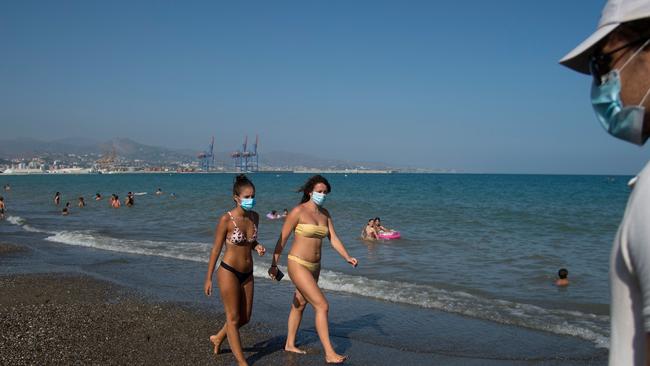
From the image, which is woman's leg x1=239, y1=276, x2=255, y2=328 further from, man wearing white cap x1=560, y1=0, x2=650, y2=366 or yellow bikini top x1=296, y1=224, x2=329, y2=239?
man wearing white cap x1=560, y1=0, x2=650, y2=366

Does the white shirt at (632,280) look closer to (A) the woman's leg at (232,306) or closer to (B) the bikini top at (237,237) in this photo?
(A) the woman's leg at (232,306)

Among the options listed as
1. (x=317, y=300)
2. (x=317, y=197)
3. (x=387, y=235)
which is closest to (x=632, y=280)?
(x=317, y=300)

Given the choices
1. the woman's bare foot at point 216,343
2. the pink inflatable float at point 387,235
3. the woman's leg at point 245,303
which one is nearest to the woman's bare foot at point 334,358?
the woman's leg at point 245,303

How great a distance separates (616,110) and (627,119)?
5 cm

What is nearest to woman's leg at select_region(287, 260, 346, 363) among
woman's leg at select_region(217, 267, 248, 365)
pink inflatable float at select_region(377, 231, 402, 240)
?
woman's leg at select_region(217, 267, 248, 365)

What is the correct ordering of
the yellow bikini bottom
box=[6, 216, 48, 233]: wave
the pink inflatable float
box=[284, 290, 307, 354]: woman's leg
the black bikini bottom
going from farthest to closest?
box=[6, 216, 48, 233]: wave
the pink inflatable float
box=[284, 290, 307, 354]: woman's leg
the yellow bikini bottom
the black bikini bottom

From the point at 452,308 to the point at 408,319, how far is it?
3.75ft

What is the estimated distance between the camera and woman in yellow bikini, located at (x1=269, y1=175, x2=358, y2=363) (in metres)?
6.64

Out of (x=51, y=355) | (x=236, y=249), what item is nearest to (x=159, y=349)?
(x=51, y=355)

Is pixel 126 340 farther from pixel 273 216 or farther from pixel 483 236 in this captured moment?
pixel 273 216

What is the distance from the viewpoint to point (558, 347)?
25.4 ft

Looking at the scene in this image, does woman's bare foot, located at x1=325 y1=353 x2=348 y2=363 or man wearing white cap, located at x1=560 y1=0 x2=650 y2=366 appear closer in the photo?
man wearing white cap, located at x1=560 y1=0 x2=650 y2=366

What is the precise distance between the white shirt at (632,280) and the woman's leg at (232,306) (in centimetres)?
529

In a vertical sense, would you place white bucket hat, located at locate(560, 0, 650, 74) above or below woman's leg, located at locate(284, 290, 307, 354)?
above
